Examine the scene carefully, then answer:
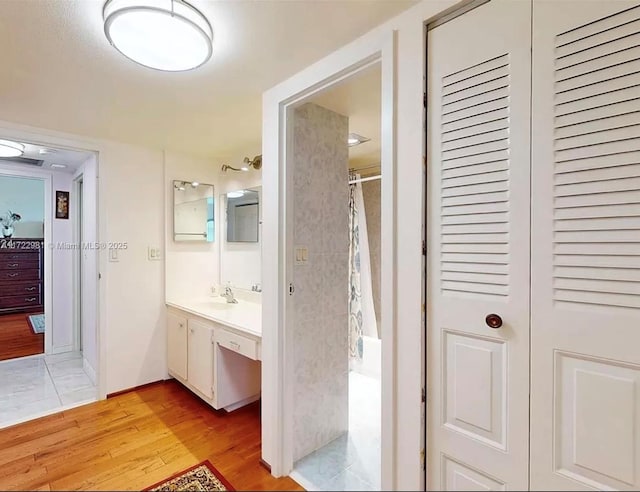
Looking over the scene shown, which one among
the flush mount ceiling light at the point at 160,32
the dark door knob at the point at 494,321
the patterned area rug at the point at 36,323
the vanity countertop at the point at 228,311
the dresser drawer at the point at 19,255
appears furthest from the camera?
the dresser drawer at the point at 19,255

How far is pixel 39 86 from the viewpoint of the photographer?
1676 millimetres

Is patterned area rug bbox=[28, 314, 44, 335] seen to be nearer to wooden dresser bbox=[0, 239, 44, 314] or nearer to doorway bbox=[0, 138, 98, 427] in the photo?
doorway bbox=[0, 138, 98, 427]

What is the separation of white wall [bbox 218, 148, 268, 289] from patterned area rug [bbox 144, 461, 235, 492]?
2.01 m

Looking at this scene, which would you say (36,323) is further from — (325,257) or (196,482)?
(196,482)

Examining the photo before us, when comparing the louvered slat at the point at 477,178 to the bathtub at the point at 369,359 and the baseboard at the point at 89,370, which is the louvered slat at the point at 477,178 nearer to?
the bathtub at the point at 369,359

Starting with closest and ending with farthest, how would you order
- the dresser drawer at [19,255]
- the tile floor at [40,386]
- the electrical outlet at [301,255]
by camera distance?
the electrical outlet at [301,255] < the tile floor at [40,386] < the dresser drawer at [19,255]

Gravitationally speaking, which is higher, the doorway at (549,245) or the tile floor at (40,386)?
the doorway at (549,245)

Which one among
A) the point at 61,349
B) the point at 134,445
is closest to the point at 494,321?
the point at 134,445

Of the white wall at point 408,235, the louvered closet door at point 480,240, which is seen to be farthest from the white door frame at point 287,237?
the louvered closet door at point 480,240

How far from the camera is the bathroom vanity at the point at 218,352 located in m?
2.12

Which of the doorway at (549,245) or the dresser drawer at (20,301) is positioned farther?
the dresser drawer at (20,301)

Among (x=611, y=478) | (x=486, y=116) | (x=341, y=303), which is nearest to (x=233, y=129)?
(x=341, y=303)

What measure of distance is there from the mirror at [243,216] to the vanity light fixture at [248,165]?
8.1 inches

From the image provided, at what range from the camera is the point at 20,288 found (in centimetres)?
472
